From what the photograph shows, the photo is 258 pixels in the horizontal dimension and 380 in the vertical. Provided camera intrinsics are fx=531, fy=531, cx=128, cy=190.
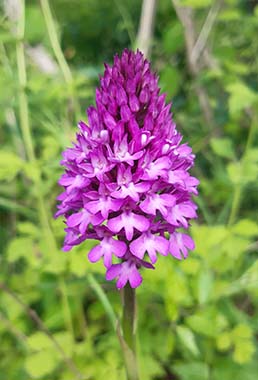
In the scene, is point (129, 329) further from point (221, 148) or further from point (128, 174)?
point (221, 148)

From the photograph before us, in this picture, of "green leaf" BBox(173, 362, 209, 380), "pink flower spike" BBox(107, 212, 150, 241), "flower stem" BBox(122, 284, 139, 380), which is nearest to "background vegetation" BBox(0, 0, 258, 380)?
"green leaf" BBox(173, 362, 209, 380)

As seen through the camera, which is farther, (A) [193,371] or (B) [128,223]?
(A) [193,371]

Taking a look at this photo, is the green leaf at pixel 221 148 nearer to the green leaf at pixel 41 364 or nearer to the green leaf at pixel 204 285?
the green leaf at pixel 204 285

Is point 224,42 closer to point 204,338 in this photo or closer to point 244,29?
point 244,29

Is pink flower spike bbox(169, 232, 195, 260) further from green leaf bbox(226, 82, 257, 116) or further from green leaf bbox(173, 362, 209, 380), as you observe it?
green leaf bbox(226, 82, 257, 116)

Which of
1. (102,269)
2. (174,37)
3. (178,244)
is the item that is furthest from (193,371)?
(174,37)

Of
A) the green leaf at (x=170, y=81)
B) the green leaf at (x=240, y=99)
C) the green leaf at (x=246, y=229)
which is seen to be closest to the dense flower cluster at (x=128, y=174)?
the green leaf at (x=246, y=229)
